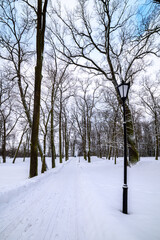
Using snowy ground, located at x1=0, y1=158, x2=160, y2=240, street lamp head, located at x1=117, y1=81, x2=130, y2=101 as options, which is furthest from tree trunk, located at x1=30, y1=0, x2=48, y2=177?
street lamp head, located at x1=117, y1=81, x2=130, y2=101

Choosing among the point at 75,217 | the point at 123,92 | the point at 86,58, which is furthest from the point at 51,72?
the point at 75,217

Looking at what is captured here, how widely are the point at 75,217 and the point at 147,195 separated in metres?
2.54

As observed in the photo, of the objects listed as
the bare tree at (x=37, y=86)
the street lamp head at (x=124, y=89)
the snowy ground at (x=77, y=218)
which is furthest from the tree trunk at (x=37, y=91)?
the street lamp head at (x=124, y=89)

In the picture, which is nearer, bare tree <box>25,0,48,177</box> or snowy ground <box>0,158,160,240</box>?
snowy ground <box>0,158,160,240</box>

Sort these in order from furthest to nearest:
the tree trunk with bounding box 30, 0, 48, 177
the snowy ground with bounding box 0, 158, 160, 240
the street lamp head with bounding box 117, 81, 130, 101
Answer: the tree trunk with bounding box 30, 0, 48, 177 < the street lamp head with bounding box 117, 81, 130, 101 < the snowy ground with bounding box 0, 158, 160, 240

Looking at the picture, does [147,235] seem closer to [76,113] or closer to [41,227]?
[41,227]

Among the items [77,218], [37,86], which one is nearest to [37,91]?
[37,86]

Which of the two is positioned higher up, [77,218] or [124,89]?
[124,89]

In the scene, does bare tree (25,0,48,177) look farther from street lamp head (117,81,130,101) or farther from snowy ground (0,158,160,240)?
street lamp head (117,81,130,101)

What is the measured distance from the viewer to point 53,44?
9.49 m

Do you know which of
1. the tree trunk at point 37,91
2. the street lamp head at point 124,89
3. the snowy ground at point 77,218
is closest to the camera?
the snowy ground at point 77,218

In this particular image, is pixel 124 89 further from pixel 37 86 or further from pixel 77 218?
pixel 37 86

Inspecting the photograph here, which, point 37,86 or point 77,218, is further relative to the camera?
point 37,86

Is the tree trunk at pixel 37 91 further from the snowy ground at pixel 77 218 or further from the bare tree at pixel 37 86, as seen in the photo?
the snowy ground at pixel 77 218
